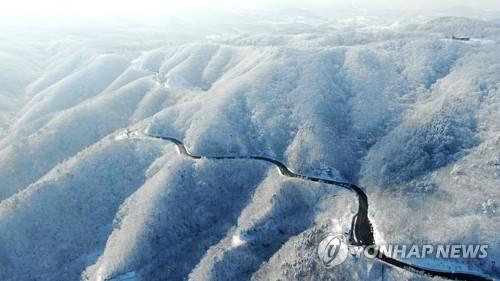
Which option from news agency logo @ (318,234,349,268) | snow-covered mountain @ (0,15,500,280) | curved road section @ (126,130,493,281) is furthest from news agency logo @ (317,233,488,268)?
snow-covered mountain @ (0,15,500,280)

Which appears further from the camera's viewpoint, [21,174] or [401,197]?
[21,174]

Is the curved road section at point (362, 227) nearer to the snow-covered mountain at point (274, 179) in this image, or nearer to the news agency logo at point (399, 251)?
the news agency logo at point (399, 251)

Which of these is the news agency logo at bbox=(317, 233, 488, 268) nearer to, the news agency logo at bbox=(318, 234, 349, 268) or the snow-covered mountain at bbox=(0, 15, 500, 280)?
the news agency logo at bbox=(318, 234, 349, 268)

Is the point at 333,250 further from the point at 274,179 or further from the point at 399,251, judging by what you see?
the point at 274,179

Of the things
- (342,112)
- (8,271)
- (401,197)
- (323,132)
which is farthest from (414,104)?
(8,271)

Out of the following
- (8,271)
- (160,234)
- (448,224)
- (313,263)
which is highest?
(448,224)

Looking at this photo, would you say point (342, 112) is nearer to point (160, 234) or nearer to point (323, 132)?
point (323, 132)

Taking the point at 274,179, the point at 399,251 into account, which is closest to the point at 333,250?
the point at 399,251
